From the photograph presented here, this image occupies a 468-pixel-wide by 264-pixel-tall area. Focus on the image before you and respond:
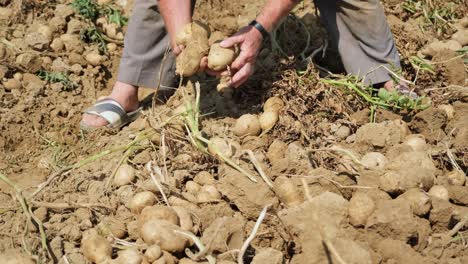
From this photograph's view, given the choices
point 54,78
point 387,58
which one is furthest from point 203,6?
point 387,58

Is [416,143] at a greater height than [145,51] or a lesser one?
lesser

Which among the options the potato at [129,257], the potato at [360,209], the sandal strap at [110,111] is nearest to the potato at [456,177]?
the potato at [360,209]

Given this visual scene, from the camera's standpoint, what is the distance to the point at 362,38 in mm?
2539

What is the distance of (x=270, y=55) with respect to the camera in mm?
2674

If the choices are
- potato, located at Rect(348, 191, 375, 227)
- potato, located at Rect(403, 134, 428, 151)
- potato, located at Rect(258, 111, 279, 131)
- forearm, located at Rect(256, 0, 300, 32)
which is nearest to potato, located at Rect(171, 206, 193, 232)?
potato, located at Rect(348, 191, 375, 227)

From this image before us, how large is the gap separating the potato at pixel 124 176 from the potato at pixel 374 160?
2.76 feet

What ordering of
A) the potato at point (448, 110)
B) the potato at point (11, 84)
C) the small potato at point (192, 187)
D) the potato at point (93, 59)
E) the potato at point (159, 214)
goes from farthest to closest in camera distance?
the potato at point (93, 59), the potato at point (11, 84), the potato at point (448, 110), the small potato at point (192, 187), the potato at point (159, 214)

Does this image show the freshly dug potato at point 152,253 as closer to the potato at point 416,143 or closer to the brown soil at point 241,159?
the brown soil at point 241,159

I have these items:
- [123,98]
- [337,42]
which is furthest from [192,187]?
[337,42]

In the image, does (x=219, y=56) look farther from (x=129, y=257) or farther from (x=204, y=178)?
(x=129, y=257)

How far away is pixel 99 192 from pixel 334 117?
1040 millimetres

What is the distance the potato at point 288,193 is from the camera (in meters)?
1.84

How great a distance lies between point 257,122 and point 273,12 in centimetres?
44

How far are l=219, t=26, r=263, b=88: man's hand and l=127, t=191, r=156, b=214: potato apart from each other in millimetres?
579
